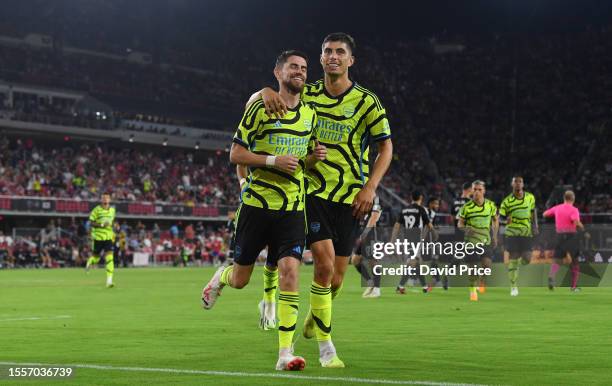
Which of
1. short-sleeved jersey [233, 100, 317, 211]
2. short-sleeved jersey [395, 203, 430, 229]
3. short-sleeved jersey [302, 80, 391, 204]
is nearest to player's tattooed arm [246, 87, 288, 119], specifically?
short-sleeved jersey [233, 100, 317, 211]

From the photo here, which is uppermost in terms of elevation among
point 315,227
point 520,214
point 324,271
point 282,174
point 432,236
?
point 282,174

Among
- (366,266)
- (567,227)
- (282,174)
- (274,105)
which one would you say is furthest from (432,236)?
(274,105)

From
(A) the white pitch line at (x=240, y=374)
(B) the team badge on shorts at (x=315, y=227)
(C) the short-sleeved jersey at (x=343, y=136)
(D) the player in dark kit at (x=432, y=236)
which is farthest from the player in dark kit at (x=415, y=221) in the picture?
(A) the white pitch line at (x=240, y=374)

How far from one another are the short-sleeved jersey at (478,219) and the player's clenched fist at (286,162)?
13.9 metres

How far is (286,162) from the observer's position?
7.90m

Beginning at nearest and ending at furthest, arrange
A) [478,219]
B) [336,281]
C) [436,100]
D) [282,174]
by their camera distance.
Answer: [282,174], [336,281], [478,219], [436,100]

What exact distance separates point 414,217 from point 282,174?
1440 cm

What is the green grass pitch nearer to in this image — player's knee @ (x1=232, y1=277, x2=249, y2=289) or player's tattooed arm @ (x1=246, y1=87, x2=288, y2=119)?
player's knee @ (x1=232, y1=277, x2=249, y2=289)

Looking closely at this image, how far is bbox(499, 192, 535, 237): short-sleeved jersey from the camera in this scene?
72.7 feet

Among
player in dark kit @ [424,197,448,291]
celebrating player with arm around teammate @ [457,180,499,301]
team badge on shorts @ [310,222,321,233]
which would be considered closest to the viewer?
team badge on shorts @ [310,222,321,233]

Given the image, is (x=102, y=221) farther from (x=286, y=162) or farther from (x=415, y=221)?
(x=286, y=162)

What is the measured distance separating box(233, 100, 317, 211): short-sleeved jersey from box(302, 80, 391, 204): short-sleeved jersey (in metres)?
0.48

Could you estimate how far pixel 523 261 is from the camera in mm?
22562

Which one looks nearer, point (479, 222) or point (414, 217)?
point (479, 222)
